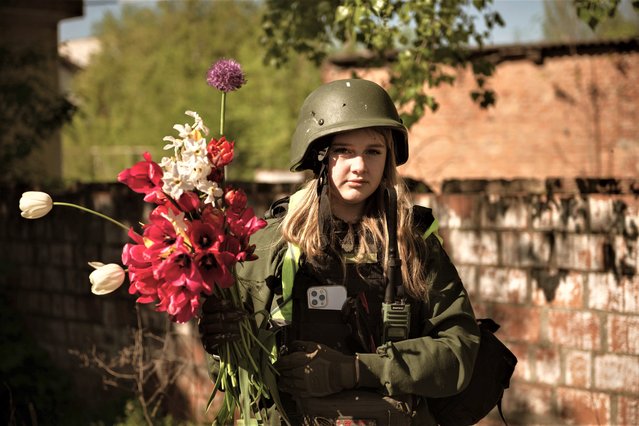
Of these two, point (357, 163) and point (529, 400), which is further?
point (529, 400)

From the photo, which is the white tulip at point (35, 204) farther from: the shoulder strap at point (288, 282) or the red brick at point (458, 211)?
the red brick at point (458, 211)

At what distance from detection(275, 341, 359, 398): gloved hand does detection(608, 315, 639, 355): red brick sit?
258 cm

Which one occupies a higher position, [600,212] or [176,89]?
[176,89]

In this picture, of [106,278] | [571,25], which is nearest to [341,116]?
[106,278]

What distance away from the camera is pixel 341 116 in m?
2.86

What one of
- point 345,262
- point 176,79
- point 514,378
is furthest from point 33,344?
point 176,79

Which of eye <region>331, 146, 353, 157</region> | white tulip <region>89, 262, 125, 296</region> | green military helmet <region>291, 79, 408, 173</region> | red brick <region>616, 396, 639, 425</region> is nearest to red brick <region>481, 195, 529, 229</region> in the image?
red brick <region>616, 396, 639, 425</region>

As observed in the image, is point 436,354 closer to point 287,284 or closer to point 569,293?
point 287,284

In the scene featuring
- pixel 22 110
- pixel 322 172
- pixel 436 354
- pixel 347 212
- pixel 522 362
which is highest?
pixel 22 110

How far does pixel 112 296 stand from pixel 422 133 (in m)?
11.4

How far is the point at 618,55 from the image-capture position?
15125mm

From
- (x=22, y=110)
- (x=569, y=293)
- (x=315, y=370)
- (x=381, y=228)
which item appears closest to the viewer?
(x=315, y=370)

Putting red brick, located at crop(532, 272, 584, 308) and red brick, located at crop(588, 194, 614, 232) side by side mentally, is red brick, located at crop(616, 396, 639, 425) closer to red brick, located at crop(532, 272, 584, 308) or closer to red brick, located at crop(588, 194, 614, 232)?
red brick, located at crop(532, 272, 584, 308)

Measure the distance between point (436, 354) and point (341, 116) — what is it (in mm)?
791
